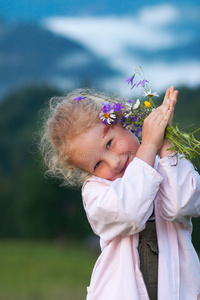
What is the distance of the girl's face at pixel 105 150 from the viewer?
1.73m

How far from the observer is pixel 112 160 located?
1.72 meters

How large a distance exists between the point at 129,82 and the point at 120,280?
29.0 inches

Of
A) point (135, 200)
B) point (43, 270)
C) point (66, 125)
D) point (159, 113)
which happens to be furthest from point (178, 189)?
point (43, 270)

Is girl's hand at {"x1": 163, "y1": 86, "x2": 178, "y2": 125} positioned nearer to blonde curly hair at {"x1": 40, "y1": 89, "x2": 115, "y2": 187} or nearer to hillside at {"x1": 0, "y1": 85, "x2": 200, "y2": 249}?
blonde curly hair at {"x1": 40, "y1": 89, "x2": 115, "y2": 187}

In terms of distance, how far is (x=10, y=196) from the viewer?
20.0ft

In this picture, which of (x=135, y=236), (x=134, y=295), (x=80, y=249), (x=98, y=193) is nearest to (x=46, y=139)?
(x=98, y=193)

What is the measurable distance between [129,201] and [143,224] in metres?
0.10

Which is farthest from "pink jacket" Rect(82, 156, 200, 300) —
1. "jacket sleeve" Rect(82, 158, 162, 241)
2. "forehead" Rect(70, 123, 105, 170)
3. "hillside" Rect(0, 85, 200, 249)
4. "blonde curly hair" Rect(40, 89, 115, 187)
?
"hillside" Rect(0, 85, 200, 249)

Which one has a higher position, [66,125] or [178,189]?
[66,125]

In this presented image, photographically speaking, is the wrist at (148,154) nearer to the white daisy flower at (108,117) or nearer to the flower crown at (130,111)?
the flower crown at (130,111)

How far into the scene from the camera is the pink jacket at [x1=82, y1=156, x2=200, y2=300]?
1.55 m

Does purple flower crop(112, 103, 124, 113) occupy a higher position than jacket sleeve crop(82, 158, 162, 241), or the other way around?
purple flower crop(112, 103, 124, 113)

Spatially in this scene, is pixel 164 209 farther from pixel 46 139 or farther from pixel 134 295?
pixel 46 139

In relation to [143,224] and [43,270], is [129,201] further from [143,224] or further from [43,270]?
[43,270]
